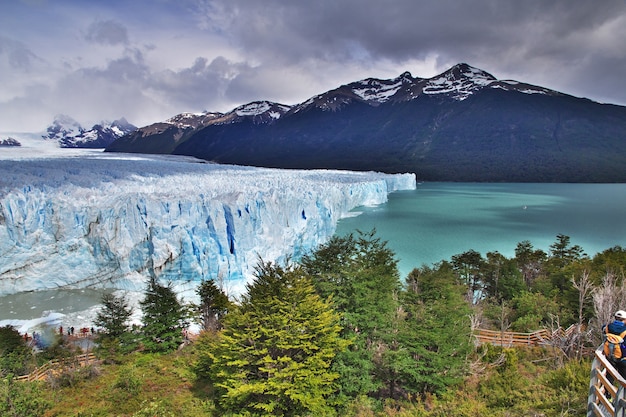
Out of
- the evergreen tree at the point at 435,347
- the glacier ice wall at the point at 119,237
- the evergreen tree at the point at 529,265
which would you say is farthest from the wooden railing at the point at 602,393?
the evergreen tree at the point at 529,265

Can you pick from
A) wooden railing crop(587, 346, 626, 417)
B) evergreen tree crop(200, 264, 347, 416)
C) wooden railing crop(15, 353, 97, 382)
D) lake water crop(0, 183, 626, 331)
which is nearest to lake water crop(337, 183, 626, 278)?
lake water crop(0, 183, 626, 331)

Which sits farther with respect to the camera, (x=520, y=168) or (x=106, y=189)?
(x=520, y=168)

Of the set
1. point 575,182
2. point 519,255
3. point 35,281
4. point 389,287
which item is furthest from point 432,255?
point 575,182

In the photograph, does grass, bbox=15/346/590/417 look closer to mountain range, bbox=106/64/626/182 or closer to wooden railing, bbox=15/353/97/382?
wooden railing, bbox=15/353/97/382

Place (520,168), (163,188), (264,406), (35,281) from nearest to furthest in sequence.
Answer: (264,406) < (35,281) < (163,188) < (520,168)

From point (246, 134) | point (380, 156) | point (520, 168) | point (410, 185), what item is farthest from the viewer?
point (246, 134)

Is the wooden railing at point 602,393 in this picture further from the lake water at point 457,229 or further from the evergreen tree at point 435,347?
the lake water at point 457,229

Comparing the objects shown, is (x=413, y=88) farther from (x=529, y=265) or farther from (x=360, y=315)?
(x=360, y=315)

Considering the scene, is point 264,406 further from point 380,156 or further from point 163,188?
point 380,156
